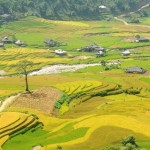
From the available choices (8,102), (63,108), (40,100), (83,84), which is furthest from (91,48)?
(8,102)

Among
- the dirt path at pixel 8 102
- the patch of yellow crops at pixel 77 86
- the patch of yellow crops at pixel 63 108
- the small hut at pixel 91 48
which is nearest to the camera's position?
the dirt path at pixel 8 102

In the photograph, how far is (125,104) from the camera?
173 ft

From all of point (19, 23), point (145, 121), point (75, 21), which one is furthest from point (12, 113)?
point (75, 21)

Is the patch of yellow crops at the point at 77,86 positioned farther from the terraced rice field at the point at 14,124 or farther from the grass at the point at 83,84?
the terraced rice field at the point at 14,124

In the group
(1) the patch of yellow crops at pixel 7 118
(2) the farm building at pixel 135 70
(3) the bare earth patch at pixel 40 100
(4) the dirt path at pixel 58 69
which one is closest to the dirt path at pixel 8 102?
(3) the bare earth patch at pixel 40 100

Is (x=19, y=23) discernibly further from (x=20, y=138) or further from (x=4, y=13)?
(x=20, y=138)

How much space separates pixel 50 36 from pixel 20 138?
80.8 metres

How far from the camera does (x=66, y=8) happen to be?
154875 mm

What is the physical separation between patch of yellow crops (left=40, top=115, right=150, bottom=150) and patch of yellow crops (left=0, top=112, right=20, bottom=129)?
6479mm

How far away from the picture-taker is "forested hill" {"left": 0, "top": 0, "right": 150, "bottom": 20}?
138875 mm

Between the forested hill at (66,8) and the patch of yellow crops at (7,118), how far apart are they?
296 feet

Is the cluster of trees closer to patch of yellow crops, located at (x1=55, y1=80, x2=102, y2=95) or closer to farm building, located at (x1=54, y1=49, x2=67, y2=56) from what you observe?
patch of yellow crops, located at (x1=55, y1=80, x2=102, y2=95)

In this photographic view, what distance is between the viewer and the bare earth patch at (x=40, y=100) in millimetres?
52378

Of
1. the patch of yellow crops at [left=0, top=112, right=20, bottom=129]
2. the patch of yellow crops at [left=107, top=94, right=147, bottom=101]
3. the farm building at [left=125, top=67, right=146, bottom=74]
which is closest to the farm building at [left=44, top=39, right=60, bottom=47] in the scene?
the farm building at [left=125, top=67, right=146, bottom=74]
